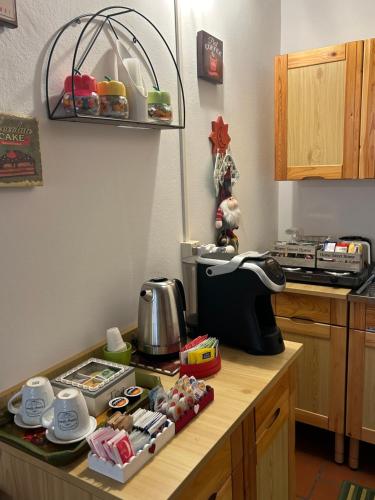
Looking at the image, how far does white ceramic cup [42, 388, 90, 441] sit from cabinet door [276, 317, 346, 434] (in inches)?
55.8

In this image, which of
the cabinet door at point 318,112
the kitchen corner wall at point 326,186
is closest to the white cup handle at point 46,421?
the cabinet door at point 318,112

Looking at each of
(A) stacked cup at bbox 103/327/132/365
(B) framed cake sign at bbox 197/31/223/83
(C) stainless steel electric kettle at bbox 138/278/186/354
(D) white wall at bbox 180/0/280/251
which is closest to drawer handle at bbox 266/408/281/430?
(C) stainless steel electric kettle at bbox 138/278/186/354

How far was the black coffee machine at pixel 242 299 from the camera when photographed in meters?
1.43

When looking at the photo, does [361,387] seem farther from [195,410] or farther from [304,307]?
[195,410]

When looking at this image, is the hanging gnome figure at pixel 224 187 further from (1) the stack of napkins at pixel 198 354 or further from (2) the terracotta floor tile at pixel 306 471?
(2) the terracotta floor tile at pixel 306 471

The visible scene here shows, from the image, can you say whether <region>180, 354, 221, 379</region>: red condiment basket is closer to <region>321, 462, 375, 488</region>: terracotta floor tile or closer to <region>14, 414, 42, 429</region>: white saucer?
<region>14, 414, 42, 429</region>: white saucer

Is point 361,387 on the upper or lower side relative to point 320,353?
lower

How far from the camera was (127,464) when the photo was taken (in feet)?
2.92

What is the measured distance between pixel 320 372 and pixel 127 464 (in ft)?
4.93

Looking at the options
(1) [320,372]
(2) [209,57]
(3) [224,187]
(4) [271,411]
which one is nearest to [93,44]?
(2) [209,57]

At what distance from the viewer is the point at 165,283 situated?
55.9 inches

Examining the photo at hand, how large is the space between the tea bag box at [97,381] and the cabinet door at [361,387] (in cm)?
123

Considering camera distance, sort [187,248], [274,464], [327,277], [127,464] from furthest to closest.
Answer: [327,277] < [187,248] < [274,464] < [127,464]

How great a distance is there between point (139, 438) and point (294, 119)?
5.95 ft
